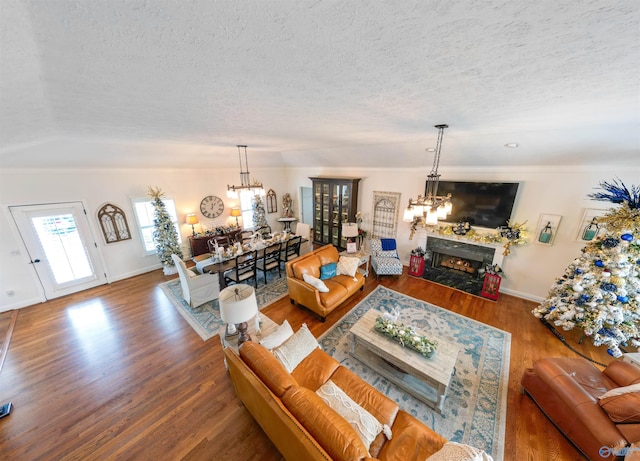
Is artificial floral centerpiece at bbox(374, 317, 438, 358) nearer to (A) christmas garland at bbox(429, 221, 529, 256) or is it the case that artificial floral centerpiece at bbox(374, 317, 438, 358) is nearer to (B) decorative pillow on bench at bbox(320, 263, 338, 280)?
(B) decorative pillow on bench at bbox(320, 263, 338, 280)

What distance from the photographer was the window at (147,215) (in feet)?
19.1

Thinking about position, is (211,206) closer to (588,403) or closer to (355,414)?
(355,414)

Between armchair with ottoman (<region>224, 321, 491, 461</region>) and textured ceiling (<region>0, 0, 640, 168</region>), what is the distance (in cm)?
241

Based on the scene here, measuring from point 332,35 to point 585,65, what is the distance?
146 cm

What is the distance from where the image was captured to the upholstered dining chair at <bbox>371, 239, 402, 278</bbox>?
18.5ft

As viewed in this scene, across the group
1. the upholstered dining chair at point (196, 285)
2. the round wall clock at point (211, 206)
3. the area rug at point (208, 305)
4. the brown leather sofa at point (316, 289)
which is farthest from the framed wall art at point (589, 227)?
the round wall clock at point (211, 206)

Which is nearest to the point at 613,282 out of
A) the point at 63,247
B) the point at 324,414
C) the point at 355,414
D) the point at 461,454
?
the point at 461,454

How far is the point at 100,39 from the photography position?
3.04 ft

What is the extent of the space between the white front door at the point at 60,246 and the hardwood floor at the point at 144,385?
0.57 metres

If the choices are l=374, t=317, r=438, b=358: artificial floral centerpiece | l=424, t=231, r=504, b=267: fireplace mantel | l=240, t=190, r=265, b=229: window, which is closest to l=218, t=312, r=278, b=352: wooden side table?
l=374, t=317, r=438, b=358: artificial floral centerpiece

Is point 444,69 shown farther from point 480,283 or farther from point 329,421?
point 480,283

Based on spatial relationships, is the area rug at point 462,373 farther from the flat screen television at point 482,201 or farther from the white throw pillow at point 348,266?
the flat screen television at point 482,201

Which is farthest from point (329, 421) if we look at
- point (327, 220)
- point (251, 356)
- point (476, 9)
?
point (327, 220)

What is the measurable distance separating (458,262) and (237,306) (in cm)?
542
